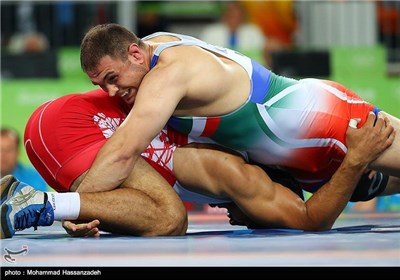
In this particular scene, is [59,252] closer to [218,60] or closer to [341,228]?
[218,60]

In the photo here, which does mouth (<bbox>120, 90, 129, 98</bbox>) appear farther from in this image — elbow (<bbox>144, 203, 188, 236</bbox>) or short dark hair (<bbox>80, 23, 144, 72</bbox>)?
elbow (<bbox>144, 203, 188, 236</bbox>)

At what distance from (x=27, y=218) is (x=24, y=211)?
0.11ft

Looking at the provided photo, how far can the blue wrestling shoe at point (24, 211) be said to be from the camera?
157 inches

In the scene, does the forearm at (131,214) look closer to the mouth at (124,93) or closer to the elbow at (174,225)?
the elbow at (174,225)

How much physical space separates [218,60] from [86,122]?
675 millimetres

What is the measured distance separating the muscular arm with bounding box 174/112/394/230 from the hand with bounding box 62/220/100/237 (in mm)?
548

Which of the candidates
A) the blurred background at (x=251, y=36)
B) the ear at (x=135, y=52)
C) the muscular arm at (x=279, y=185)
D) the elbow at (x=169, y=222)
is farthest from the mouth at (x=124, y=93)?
the blurred background at (x=251, y=36)

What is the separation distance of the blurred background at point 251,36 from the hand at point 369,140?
3.55 meters

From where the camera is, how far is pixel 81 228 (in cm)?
409

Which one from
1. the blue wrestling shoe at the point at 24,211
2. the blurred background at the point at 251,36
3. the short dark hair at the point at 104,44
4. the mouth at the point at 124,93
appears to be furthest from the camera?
the blurred background at the point at 251,36

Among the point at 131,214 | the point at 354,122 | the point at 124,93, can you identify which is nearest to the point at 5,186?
the point at 131,214

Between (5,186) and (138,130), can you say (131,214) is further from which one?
(5,186)
